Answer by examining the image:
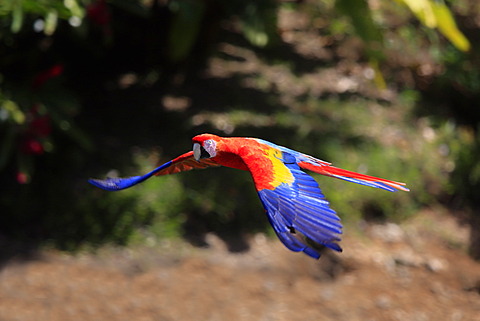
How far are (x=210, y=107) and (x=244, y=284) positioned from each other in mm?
1420

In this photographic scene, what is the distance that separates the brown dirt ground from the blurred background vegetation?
13cm

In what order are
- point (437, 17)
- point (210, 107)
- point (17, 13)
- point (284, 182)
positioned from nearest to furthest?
point (284, 182) < point (17, 13) < point (437, 17) < point (210, 107)

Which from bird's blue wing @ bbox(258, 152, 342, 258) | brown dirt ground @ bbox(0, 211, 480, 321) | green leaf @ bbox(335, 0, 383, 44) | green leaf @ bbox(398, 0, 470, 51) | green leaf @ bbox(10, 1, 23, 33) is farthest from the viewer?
green leaf @ bbox(335, 0, 383, 44)

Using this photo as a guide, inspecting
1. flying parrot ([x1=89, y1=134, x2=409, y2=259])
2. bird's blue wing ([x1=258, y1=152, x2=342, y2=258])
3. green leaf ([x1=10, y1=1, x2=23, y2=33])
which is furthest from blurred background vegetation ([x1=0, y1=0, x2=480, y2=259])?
bird's blue wing ([x1=258, y1=152, x2=342, y2=258])

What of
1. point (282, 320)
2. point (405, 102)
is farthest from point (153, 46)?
point (282, 320)

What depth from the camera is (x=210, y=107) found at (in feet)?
14.6

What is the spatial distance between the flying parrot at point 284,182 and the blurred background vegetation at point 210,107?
73.8 inches

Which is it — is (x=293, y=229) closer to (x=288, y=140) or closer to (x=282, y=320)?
(x=282, y=320)

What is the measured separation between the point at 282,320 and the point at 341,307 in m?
0.36

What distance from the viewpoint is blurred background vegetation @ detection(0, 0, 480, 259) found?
11.9 feet

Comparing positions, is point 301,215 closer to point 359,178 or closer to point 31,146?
Result: point 359,178

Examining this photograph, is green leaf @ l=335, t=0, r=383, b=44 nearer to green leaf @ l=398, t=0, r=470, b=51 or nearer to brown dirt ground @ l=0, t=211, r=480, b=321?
green leaf @ l=398, t=0, r=470, b=51

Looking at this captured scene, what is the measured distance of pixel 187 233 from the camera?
3729 millimetres

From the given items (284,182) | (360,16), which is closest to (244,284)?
(360,16)
